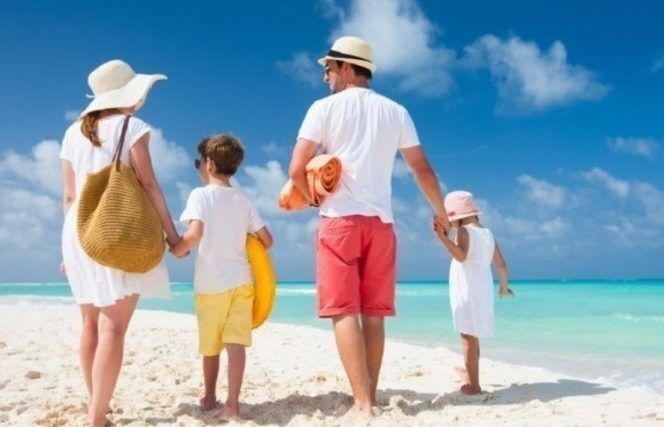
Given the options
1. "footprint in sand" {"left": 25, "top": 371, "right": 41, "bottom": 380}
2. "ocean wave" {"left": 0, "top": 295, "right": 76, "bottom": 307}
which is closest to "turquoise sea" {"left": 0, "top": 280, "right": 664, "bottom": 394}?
"footprint in sand" {"left": 25, "top": 371, "right": 41, "bottom": 380}

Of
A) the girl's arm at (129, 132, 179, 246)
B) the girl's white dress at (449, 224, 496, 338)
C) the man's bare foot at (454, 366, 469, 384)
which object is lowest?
the man's bare foot at (454, 366, 469, 384)

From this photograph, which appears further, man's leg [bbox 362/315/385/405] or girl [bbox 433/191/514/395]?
girl [bbox 433/191/514/395]

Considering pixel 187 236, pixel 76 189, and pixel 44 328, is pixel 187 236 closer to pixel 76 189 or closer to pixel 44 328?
pixel 76 189

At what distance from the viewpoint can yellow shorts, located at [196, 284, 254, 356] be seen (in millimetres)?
4027

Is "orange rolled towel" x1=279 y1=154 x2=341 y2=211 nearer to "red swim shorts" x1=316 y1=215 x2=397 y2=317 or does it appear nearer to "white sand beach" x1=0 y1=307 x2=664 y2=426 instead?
"red swim shorts" x1=316 y1=215 x2=397 y2=317

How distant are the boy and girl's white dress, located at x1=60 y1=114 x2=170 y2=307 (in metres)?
0.41

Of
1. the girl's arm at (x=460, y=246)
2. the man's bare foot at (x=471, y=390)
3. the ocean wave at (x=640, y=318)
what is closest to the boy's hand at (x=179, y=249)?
the girl's arm at (x=460, y=246)

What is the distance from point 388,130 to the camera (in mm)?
4129

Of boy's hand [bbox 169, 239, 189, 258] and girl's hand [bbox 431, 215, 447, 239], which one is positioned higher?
girl's hand [bbox 431, 215, 447, 239]

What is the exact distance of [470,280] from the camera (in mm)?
4773

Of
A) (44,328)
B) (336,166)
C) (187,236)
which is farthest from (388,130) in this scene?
(44,328)

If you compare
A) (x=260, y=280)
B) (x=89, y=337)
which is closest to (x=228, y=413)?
(x=260, y=280)

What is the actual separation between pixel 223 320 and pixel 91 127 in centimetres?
140

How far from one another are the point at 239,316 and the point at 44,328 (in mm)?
6032
